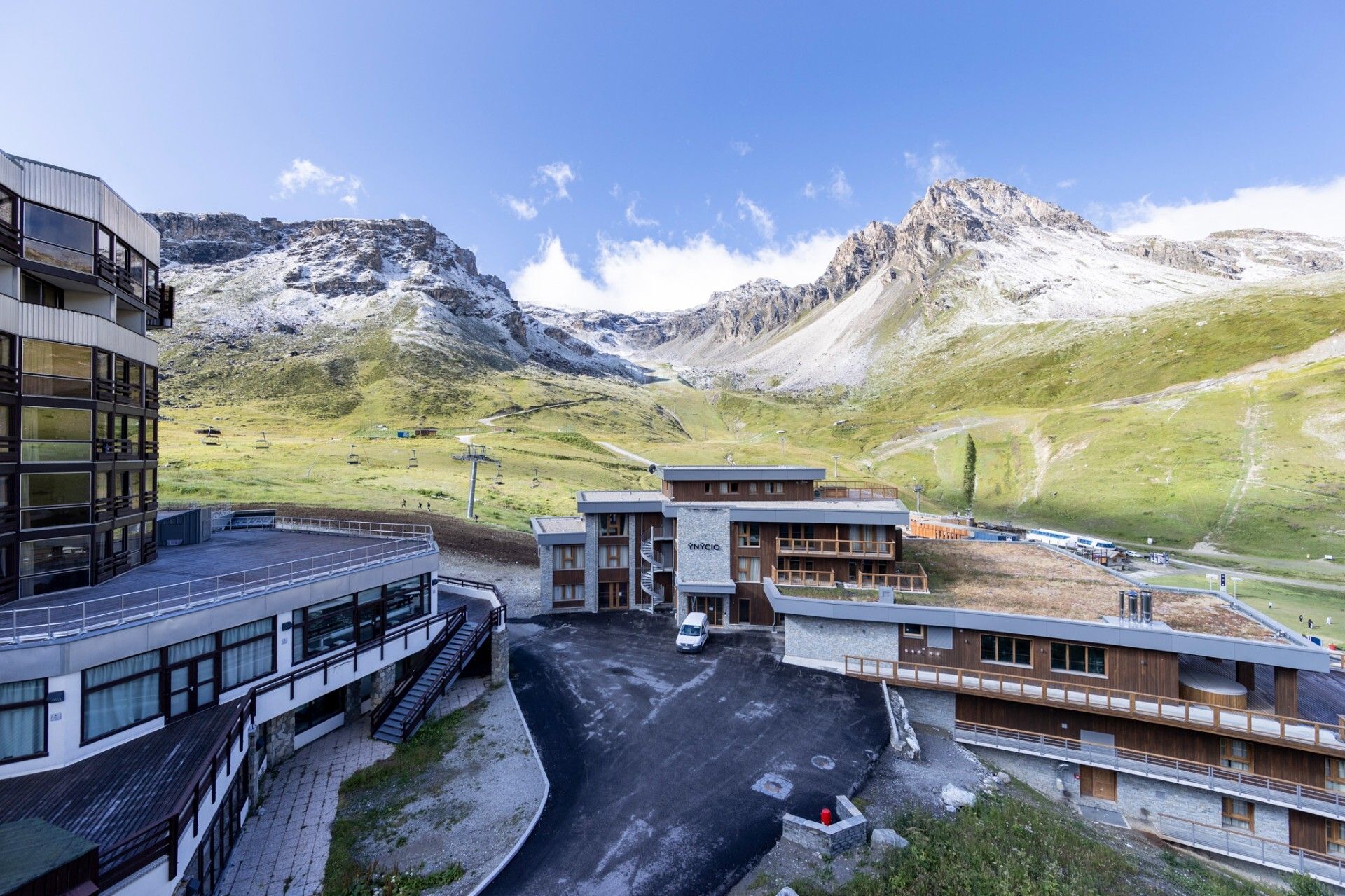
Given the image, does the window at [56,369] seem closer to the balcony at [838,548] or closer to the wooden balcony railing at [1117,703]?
the balcony at [838,548]

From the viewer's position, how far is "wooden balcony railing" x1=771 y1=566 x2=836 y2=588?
36.1 metres

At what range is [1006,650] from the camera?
30.1 meters

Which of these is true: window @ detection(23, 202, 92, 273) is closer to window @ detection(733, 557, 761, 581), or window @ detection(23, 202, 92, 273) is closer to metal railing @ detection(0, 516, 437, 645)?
metal railing @ detection(0, 516, 437, 645)

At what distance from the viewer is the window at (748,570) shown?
39.2 m

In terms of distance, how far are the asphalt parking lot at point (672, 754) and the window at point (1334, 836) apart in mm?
18289

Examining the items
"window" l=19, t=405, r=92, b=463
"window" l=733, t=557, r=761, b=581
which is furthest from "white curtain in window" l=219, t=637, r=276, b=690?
"window" l=733, t=557, r=761, b=581

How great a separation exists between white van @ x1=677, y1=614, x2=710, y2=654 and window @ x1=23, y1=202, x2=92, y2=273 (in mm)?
31089

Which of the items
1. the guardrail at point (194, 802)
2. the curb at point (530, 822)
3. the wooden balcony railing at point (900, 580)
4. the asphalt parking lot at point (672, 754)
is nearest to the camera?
the guardrail at point (194, 802)

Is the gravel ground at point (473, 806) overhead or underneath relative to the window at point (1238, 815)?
overhead

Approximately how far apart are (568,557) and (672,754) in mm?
21901

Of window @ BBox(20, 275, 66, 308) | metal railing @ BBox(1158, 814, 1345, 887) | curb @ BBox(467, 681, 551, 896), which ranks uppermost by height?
window @ BBox(20, 275, 66, 308)

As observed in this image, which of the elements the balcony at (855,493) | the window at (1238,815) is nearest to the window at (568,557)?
the balcony at (855,493)

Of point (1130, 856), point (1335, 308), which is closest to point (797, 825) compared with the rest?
point (1130, 856)

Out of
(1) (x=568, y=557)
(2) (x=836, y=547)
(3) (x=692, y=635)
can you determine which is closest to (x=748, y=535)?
(2) (x=836, y=547)
